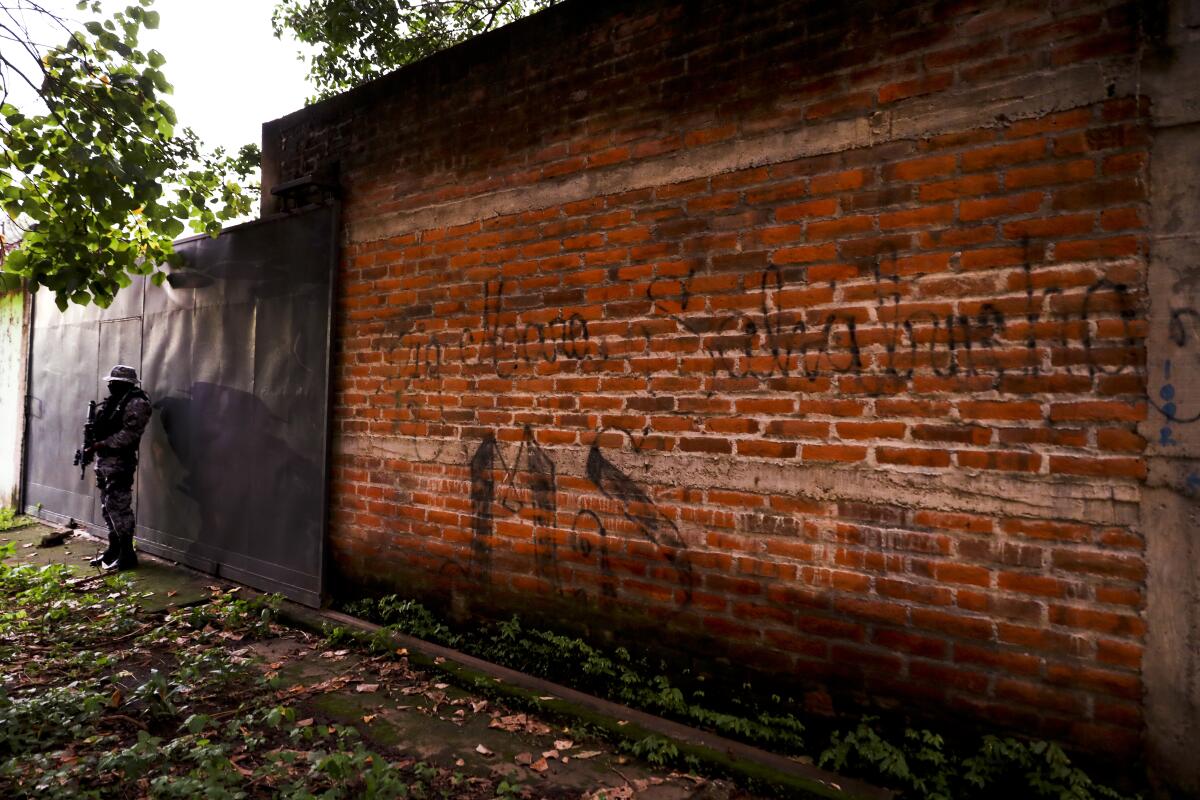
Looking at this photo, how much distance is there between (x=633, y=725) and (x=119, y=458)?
6.67 meters

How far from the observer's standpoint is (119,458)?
680 centimetres

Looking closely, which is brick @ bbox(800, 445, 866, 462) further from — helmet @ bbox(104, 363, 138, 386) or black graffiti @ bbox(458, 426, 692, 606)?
helmet @ bbox(104, 363, 138, 386)

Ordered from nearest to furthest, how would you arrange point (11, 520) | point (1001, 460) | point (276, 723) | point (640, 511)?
point (1001, 460), point (276, 723), point (640, 511), point (11, 520)

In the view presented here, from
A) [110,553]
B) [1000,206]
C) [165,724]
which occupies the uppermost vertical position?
[1000,206]

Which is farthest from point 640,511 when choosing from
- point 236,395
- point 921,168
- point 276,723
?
point 236,395

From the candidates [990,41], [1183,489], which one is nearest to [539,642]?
[1183,489]

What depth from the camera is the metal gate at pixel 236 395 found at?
5.41 meters

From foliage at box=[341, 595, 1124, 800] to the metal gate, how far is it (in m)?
2.29

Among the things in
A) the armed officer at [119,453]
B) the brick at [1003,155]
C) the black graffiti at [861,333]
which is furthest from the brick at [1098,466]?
A: the armed officer at [119,453]

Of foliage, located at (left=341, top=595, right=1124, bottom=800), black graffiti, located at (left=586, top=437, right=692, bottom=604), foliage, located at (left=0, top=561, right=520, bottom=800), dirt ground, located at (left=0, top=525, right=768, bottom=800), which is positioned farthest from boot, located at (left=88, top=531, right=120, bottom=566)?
black graffiti, located at (left=586, top=437, right=692, bottom=604)

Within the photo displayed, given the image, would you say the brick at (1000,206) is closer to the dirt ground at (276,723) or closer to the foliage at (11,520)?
the dirt ground at (276,723)

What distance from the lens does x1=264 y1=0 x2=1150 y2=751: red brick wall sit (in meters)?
2.55

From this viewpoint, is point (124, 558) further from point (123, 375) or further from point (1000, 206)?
point (1000, 206)

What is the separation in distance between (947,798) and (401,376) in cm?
425
